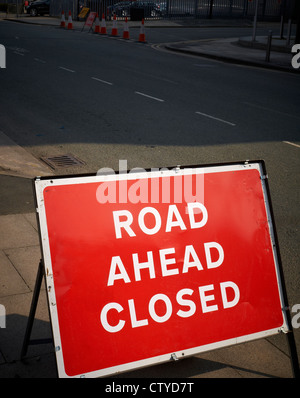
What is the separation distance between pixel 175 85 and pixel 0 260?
11998 mm

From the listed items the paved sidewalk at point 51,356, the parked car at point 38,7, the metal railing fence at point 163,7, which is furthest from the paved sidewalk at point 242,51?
the parked car at point 38,7

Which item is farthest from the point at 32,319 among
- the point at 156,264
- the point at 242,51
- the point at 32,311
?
the point at 242,51

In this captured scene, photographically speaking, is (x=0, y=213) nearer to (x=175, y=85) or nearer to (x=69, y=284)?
(x=69, y=284)

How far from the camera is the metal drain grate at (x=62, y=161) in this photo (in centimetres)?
851

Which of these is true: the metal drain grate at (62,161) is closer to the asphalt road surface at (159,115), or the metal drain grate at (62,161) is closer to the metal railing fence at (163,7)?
the asphalt road surface at (159,115)

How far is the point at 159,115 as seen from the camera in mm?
12352

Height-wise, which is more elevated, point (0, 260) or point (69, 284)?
point (69, 284)

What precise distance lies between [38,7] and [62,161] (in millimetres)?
46813

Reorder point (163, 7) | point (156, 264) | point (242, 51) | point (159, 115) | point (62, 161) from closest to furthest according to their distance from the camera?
point (156, 264), point (62, 161), point (159, 115), point (242, 51), point (163, 7)

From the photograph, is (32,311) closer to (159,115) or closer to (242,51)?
(159,115)

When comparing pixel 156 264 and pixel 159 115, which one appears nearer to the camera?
pixel 156 264

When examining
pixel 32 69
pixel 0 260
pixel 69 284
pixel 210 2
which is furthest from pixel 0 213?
pixel 210 2

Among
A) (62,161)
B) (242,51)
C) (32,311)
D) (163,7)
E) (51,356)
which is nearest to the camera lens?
(32,311)
